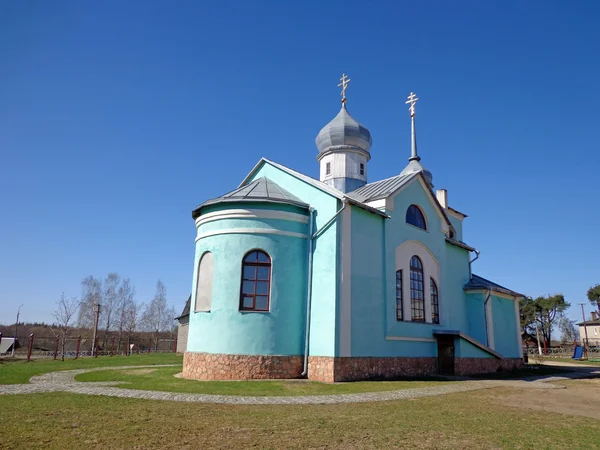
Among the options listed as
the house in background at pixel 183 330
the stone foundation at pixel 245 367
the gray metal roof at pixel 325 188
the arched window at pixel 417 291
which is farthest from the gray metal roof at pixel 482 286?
the house in background at pixel 183 330

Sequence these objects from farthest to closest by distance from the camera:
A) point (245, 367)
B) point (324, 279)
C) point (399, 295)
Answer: point (399, 295)
point (324, 279)
point (245, 367)

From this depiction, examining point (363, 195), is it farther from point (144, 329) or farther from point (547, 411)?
point (144, 329)

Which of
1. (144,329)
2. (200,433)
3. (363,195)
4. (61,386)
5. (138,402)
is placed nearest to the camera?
(200,433)

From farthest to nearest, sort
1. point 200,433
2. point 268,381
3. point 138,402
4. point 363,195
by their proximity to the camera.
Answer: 1. point 363,195
2. point 268,381
3. point 138,402
4. point 200,433

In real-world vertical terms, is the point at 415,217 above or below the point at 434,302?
above

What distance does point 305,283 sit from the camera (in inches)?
622

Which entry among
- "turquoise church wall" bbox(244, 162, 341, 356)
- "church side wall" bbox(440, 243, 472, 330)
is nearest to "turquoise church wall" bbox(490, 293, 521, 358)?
"church side wall" bbox(440, 243, 472, 330)

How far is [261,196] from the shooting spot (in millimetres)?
15938

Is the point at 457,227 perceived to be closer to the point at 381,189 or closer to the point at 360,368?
the point at 381,189

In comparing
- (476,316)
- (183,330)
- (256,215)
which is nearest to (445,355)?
(476,316)

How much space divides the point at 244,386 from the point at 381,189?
10.0 m

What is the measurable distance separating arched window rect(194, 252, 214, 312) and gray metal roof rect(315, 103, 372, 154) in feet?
31.7

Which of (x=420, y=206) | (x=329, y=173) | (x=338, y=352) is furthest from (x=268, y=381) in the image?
Result: (x=329, y=173)

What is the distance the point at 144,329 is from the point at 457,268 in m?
54.0
